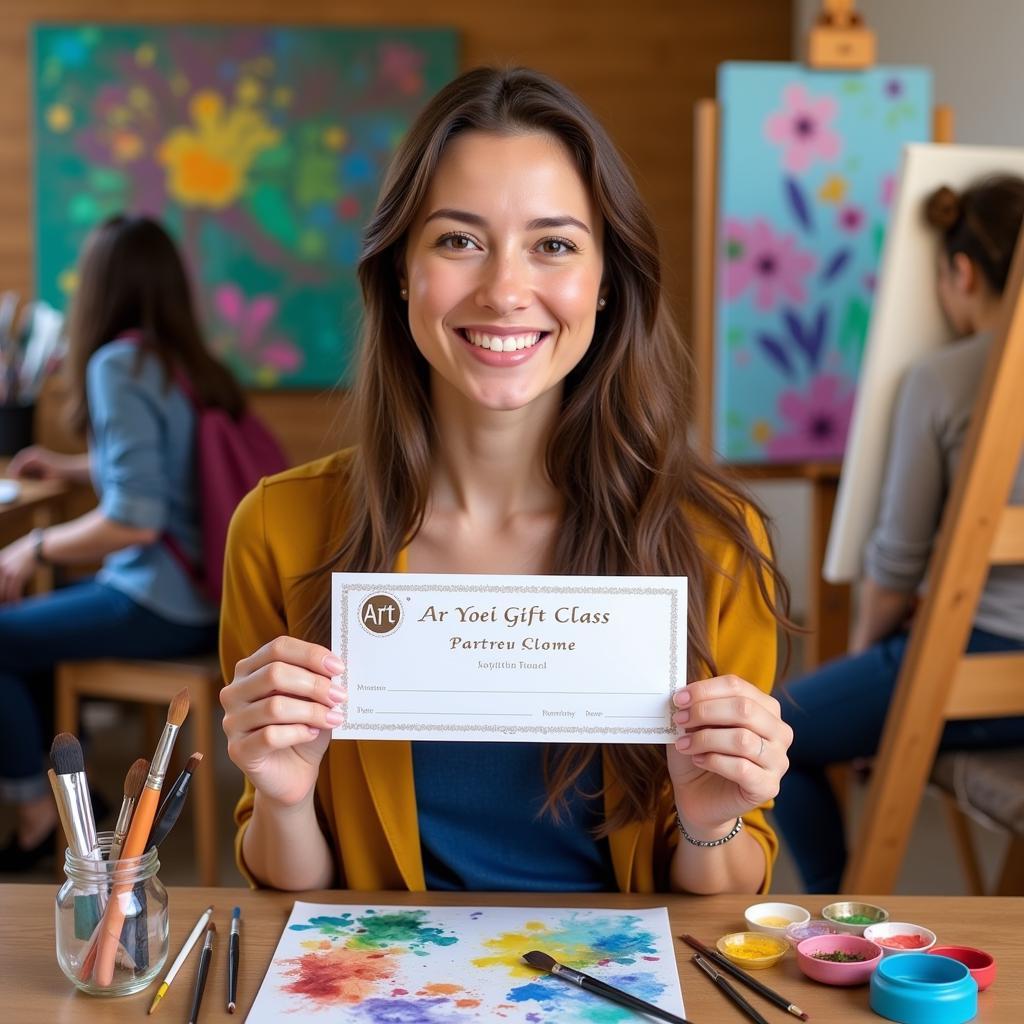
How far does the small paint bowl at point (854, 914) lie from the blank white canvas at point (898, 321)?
1.61 meters

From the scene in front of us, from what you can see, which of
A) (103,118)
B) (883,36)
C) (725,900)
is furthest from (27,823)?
(883,36)

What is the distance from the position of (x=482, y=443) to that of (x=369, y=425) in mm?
111

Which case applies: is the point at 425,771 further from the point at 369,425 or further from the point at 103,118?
the point at 103,118

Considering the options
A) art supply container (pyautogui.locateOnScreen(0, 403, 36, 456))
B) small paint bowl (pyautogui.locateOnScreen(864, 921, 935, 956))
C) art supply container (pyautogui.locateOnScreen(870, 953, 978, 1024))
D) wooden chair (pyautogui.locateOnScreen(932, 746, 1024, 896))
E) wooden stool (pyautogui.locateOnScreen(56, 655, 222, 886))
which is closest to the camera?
art supply container (pyautogui.locateOnScreen(870, 953, 978, 1024))

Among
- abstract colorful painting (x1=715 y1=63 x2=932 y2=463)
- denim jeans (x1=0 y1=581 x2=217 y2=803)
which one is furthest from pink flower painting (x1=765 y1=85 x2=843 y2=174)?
denim jeans (x1=0 y1=581 x2=217 y2=803)

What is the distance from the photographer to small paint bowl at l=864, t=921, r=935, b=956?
1021mm

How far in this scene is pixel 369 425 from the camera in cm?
136

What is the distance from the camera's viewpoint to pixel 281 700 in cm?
104

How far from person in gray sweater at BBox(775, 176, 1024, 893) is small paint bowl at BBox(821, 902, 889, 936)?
117 cm

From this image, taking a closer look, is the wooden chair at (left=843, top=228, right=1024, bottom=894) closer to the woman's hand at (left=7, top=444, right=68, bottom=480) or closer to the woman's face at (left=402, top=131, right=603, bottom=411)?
the woman's face at (left=402, top=131, right=603, bottom=411)

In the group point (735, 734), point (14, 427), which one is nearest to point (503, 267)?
point (735, 734)

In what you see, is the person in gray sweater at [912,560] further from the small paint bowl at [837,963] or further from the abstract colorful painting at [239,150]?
the abstract colorful painting at [239,150]

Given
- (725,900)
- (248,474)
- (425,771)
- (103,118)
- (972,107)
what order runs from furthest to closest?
(103,118), (972,107), (248,474), (425,771), (725,900)

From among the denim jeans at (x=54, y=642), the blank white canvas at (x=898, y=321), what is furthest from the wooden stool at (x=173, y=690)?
the blank white canvas at (x=898, y=321)
